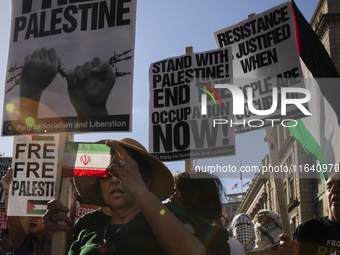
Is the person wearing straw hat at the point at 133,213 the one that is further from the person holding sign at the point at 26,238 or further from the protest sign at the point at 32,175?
the person holding sign at the point at 26,238

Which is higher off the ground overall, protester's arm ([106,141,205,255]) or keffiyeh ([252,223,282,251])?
protester's arm ([106,141,205,255])

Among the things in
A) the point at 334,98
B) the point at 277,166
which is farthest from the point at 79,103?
the point at 334,98

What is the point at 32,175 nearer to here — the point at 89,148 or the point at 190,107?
the point at 89,148

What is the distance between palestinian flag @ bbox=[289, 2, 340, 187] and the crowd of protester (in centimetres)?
97

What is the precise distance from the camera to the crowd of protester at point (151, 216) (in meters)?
1.97

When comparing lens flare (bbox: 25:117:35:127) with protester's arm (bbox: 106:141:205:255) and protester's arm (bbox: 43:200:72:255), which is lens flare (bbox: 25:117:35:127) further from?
protester's arm (bbox: 106:141:205:255)

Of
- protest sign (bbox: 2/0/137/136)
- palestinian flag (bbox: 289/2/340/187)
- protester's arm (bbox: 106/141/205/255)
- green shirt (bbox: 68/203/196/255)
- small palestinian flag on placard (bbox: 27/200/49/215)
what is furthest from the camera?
palestinian flag (bbox: 289/2/340/187)

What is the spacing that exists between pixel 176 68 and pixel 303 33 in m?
1.73

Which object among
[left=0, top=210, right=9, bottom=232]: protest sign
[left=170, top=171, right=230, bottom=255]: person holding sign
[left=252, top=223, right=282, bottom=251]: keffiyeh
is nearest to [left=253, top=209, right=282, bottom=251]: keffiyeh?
[left=252, top=223, right=282, bottom=251]: keffiyeh

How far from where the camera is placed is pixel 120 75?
396 cm

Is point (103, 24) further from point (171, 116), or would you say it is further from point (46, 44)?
point (171, 116)

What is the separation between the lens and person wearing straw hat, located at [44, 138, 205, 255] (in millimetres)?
1954

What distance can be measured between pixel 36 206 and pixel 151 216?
2.00 meters

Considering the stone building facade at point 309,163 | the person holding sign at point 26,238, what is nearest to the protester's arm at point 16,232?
the person holding sign at point 26,238
